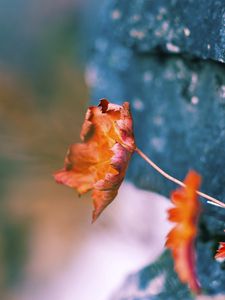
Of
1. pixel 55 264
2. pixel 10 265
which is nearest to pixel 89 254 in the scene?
pixel 55 264

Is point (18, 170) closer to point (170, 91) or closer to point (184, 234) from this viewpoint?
point (170, 91)

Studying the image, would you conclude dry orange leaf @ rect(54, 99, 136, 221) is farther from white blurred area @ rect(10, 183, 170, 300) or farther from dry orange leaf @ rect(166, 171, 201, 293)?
white blurred area @ rect(10, 183, 170, 300)

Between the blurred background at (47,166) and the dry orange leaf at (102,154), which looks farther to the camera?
the blurred background at (47,166)

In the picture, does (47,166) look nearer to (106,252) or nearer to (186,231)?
(106,252)

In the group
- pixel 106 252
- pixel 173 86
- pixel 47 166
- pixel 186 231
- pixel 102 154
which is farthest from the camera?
pixel 47 166

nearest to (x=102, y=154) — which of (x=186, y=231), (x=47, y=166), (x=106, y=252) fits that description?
(x=186, y=231)

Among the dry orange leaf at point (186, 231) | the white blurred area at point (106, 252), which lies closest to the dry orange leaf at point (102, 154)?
the dry orange leaf at point (186, 231)

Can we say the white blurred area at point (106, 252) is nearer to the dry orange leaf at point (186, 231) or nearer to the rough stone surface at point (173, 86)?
the rough stone surface at point (173, 86)
